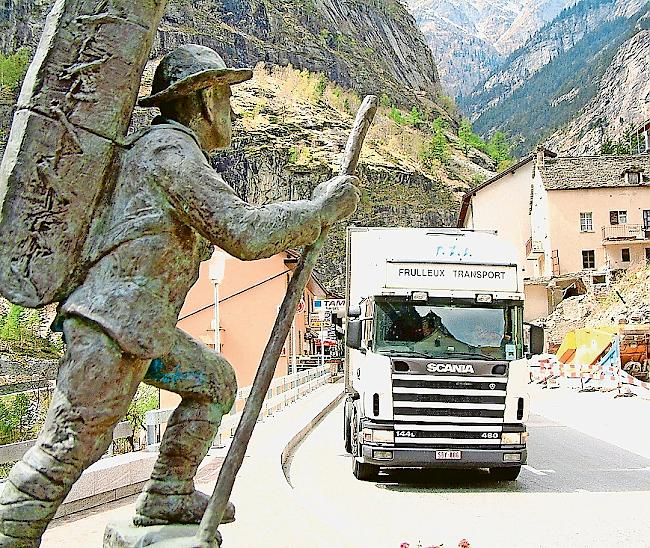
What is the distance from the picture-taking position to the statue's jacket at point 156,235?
11.6 feet

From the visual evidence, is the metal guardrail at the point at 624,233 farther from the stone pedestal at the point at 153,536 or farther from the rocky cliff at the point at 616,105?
the rocky cliff at the point at 616,105

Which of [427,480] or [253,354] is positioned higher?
[253,354]

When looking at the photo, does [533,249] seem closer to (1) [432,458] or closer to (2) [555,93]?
(1) [432,458]

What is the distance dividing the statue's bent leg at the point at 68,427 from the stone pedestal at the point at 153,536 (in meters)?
0.42

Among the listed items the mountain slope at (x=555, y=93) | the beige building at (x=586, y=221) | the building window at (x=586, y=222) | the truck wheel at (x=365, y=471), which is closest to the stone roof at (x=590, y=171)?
the beige building at (x=586, y=221)

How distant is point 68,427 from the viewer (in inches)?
138

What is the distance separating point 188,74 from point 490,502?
727 centimetres

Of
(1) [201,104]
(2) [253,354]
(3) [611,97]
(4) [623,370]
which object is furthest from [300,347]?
(3) [611,97]

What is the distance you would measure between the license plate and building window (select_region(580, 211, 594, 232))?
52590 mm

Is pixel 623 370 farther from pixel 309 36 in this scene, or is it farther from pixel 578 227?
pixel 309 36

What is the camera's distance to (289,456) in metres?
13.1

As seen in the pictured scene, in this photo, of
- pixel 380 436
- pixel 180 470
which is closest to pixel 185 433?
pixel 180 470

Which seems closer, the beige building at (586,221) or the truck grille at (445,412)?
the truck grille at (445,412)

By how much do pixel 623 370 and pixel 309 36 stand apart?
9989 cm
